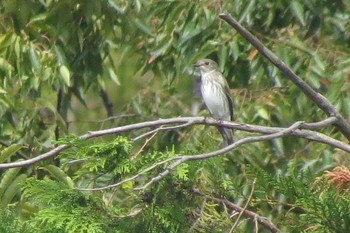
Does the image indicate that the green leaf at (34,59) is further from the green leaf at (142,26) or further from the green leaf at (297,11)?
the green leaf at (297,11)

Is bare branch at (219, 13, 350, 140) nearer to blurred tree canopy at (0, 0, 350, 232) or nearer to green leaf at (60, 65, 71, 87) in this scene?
blurred tree canopy at (0, 0, 350, 232)

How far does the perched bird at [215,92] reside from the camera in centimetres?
659

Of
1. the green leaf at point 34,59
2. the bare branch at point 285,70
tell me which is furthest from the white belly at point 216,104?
the bare branch at point 285,70

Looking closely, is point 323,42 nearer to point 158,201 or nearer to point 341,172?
point 341,172

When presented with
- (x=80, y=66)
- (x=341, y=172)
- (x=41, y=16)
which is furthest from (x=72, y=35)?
→ (x=341, y=172)

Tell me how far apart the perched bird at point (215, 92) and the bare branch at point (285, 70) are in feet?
8.18

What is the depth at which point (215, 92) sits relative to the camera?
22.8 ft

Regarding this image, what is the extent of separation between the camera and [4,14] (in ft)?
18.2

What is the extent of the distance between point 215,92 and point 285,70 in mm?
3234

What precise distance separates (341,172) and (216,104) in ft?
9.52

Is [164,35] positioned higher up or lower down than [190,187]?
lower down

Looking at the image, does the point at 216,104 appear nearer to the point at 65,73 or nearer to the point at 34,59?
the point at 65,73

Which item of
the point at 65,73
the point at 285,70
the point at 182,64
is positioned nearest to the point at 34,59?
the point at 65,73

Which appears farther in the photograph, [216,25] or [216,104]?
[216,104]
